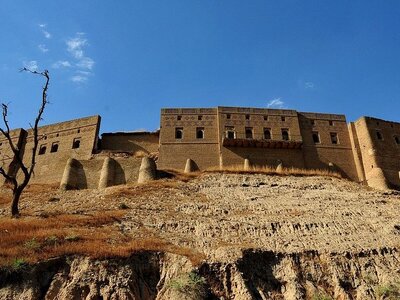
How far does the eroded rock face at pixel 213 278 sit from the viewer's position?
13.1m

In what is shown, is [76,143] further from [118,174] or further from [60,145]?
[118,174]

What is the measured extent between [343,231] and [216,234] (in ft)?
17.0

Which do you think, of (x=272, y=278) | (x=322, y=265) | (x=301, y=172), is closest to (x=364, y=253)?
(x=322, y=265)

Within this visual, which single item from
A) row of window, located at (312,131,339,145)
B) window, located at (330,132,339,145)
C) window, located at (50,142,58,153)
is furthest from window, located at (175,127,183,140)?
window, located at (330,132,339,145)

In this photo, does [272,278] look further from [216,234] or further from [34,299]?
[34,299]

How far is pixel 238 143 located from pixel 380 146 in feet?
33.3

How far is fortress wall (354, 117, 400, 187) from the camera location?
32.2 m

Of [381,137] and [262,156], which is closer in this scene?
[262,156]

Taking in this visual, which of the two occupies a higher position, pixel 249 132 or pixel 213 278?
pixel 249 132

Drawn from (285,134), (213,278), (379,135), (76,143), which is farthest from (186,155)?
(213,278)

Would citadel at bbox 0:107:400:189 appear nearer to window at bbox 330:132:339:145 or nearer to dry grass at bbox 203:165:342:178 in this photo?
window at bbox 330:132:339:145

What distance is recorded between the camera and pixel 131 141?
117 ft

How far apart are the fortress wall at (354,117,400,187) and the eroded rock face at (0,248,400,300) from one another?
16.7m

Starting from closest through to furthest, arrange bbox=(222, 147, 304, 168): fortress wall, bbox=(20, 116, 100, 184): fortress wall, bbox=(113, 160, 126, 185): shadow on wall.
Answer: bbox=(113, 160, 126, 185): shadow on wall
bbox=(222, 147, 304, 168): fortress wall
bbox=(20, 116, 100, 184): fortress wall
